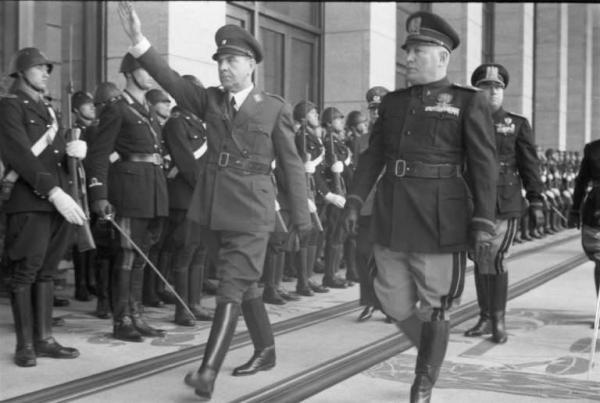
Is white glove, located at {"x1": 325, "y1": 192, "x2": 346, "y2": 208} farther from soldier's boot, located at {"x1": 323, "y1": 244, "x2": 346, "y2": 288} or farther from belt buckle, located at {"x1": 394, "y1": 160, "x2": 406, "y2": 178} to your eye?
belt buckle, located at {"x1": 394, "y1": 160, "x2": 406, "y2": 178}

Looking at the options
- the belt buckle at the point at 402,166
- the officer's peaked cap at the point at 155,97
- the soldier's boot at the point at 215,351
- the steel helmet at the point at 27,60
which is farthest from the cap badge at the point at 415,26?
the officer's peaked cap at the point at 155,97

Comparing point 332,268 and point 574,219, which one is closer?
point 574,219

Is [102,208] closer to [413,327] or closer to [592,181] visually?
[413,327]

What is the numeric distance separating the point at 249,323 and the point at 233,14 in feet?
22.7

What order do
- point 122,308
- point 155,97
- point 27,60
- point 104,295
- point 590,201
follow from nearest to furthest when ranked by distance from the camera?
1. point 27,60
2. point 122,308
3. point 590,201
4. point 104,295
5. point 155,97

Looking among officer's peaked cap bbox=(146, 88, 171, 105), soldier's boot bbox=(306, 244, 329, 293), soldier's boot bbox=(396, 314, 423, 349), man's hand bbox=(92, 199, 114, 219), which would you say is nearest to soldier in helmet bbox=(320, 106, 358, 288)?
soldier's boot bbox=(306, 244, 329, 293)

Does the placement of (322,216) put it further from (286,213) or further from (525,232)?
(525,232)

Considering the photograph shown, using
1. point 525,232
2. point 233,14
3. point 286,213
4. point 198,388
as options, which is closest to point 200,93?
point 198,388

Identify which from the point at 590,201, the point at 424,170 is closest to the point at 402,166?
the point at 424,170

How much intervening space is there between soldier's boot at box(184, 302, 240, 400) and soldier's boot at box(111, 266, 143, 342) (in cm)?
148

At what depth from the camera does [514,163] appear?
20.4 feet

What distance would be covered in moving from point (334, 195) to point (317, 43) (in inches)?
223

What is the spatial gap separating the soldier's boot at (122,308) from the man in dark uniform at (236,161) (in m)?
1.18

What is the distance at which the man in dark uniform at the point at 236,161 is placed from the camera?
4.47m
